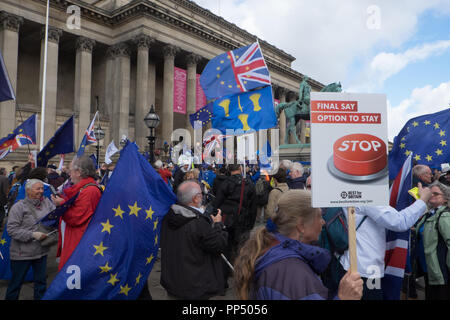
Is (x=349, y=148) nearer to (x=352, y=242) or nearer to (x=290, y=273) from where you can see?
(x=352, y=242)

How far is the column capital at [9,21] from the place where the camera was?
81.1ft

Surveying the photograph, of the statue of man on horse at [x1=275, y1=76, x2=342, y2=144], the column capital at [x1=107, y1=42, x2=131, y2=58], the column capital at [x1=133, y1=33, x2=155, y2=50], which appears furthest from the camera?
the column capital at [x1=107, y1=42, x2=131, y2=58]

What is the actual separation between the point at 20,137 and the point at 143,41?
22.5 meters

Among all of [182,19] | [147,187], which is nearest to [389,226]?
[147,187]

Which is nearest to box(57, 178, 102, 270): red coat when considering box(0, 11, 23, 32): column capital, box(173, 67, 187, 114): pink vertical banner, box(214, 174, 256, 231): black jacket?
box(214, 174, 256, 231): black jacket

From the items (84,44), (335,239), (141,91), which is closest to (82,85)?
(84,44)

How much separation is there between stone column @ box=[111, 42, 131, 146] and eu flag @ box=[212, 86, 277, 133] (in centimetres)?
2475

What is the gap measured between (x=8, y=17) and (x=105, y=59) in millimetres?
9138

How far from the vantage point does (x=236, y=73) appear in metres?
7.08

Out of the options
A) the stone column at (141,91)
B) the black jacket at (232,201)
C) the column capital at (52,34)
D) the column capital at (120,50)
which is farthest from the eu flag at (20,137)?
the column capital at (120,50)

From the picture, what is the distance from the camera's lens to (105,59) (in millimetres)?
32875

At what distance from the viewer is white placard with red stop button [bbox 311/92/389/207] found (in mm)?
2336

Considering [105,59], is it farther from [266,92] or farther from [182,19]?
[266,92]

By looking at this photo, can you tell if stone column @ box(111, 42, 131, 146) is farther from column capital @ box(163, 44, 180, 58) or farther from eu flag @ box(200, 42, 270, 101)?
eu flag @ box(200, 42, 270, 101)
